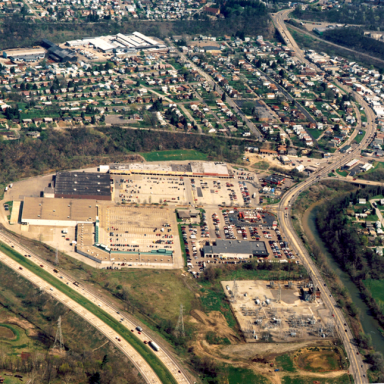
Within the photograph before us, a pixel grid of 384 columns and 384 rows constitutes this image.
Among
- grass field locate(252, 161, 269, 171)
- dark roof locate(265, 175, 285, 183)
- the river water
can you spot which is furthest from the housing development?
grass field locate(252, 161, 269, 171)

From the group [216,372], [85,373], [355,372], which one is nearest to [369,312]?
[355,372]

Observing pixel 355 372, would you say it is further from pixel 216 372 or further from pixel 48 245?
pixel 48 245

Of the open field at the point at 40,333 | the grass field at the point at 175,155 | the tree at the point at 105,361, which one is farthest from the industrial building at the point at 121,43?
the tree at the point at 105,361

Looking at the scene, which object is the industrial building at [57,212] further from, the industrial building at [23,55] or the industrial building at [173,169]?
the industrial building at [23,55]

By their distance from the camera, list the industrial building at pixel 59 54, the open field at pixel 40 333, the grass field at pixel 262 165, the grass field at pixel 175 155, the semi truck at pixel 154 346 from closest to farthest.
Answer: the open field at pixel 40 333 < the semi truck at pixel 154 346 < the grass field at pixel 175 155 < the grass field at pixel 262 165 < the industrial building at pixel 59 54

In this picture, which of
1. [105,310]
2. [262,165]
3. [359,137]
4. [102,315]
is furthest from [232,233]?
[359,137]

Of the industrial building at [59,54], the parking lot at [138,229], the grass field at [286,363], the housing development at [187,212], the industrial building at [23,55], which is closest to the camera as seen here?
the grass field at [286,363]

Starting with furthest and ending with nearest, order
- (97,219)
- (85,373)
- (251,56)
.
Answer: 1. (251,56)
2. (97,219)
3. (85,373)

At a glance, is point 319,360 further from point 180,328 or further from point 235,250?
point 235,250
